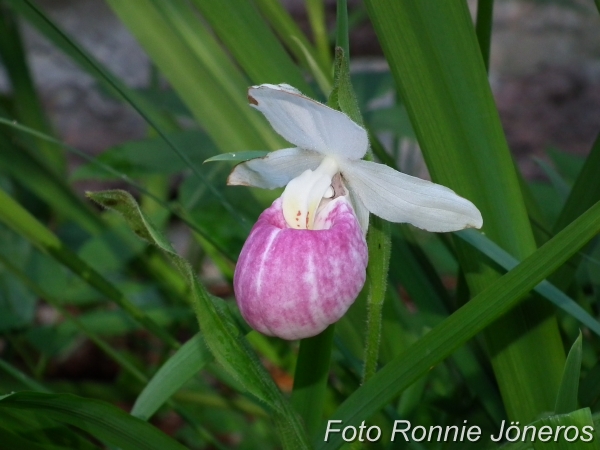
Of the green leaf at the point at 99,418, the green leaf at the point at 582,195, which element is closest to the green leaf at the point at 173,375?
the green leaf at the point at 99,418

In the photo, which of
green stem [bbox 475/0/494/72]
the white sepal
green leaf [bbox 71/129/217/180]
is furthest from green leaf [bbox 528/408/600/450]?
green leaf [bbox 71/129/217/180]

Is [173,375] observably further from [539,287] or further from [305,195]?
[539,287]

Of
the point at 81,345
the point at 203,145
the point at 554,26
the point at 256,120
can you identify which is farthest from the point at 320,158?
the point at 554,26

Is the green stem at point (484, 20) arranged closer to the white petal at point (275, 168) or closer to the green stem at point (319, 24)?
the white petal at point (275, 168)

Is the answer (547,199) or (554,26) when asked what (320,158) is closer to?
(547,199)

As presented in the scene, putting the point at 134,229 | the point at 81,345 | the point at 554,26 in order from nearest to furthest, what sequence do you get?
the point at 134,229
the point at 81,345
the point at 554,26

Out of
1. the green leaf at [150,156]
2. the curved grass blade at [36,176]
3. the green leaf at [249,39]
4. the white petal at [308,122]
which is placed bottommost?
the white petal at [308,122]

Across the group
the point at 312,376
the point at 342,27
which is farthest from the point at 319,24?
the point at 312,376
